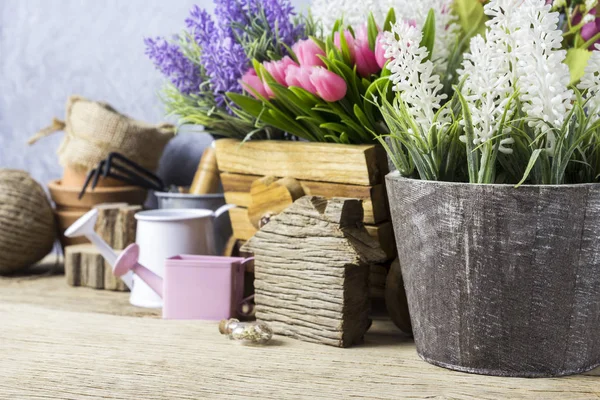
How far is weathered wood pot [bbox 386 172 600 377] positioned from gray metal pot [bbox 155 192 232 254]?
1.28ft

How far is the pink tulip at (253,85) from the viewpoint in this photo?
2.59 ft

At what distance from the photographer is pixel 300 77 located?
724 millimetres

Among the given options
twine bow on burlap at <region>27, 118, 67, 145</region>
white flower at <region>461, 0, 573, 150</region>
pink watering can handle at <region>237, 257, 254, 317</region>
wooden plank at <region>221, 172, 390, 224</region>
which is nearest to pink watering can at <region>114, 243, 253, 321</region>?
pink watering can handle at <region>237, 257, 254, 317</region>

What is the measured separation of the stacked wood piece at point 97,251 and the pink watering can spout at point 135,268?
0.12 meters

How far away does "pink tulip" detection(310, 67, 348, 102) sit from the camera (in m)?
0.70

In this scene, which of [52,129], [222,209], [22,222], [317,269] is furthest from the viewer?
[52,129]

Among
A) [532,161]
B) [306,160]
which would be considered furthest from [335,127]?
[532,161]

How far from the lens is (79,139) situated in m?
1.08

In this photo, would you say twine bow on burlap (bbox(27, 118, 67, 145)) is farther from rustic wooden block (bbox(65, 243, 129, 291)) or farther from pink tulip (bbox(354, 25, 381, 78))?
pink tulip (bbox(354, 25, 381, 78))

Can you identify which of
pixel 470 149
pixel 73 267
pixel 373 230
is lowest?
pixel 73 267

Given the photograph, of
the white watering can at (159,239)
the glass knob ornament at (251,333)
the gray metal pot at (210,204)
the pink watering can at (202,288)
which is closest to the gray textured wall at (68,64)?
the gray metal pot at (210,204)

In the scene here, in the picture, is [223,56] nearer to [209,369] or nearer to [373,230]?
[373,230]

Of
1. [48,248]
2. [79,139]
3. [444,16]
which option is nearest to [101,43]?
[79,139]

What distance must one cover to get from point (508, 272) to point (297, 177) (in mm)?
295
